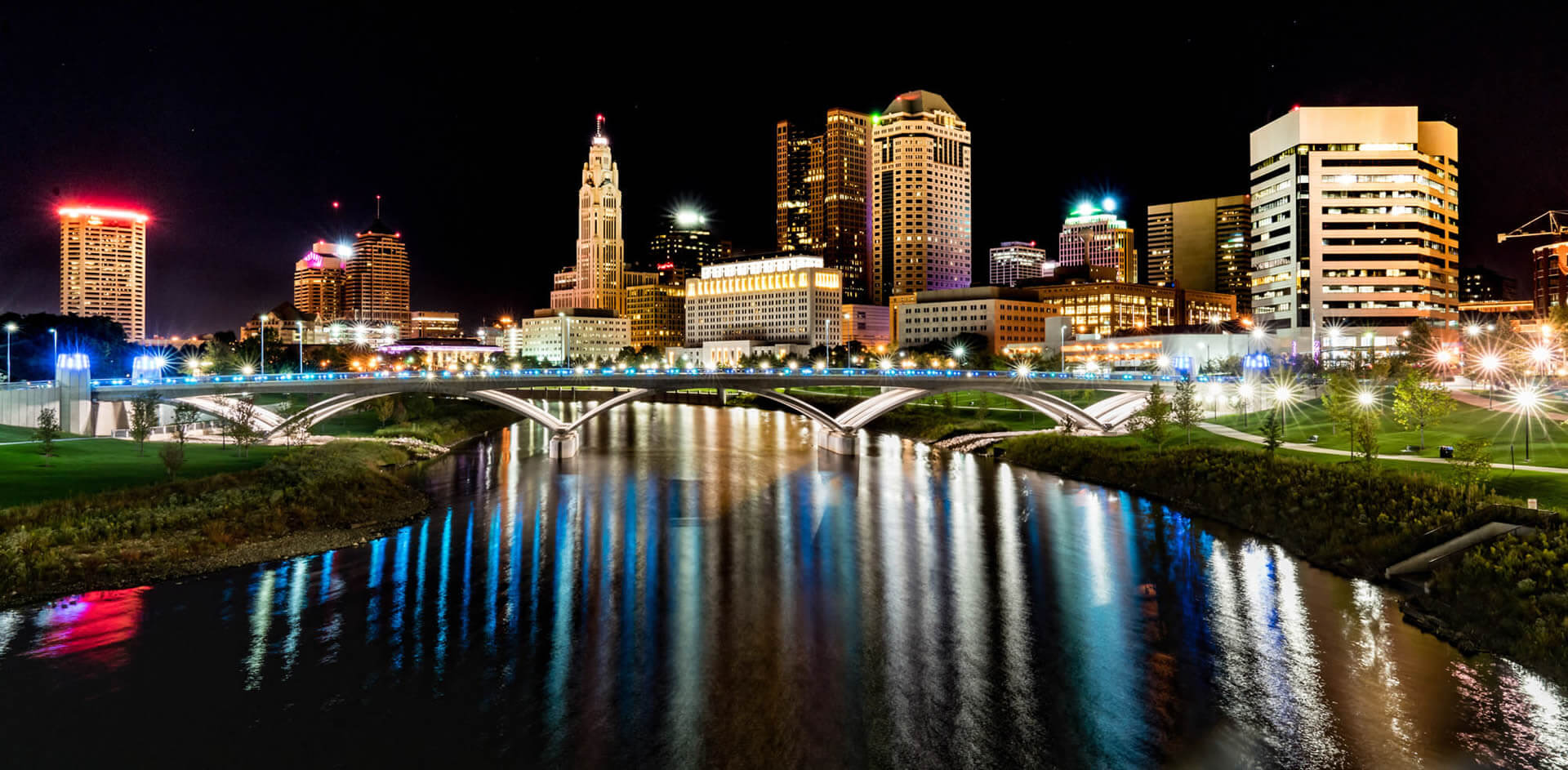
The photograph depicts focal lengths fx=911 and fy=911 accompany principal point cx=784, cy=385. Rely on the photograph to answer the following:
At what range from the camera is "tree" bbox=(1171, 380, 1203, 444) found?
194 ft

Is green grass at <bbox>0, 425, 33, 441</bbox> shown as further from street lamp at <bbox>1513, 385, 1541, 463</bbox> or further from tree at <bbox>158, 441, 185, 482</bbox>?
street lamp at <bbox>1513, 385, 1541, 463</bbox>

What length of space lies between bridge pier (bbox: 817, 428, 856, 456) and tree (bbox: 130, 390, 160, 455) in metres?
48.0

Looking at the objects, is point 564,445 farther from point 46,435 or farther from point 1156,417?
point 1156,417

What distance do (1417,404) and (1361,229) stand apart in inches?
3519

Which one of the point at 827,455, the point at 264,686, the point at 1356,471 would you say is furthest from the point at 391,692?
the point at 827,455

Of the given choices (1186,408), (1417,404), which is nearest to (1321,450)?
(1417,404)

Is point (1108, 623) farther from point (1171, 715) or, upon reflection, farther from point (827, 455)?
point (827, 455)

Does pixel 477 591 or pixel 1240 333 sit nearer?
pixel 477 591

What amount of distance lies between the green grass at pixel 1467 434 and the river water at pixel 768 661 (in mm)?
12183

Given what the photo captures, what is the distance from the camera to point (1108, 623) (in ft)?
94.7

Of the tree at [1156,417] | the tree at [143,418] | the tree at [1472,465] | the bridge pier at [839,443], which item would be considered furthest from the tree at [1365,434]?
the tree at [143,418]

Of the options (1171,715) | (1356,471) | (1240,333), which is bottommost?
(1171,715)

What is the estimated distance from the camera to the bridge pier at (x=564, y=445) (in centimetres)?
7425

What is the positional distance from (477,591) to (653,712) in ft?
43.5
